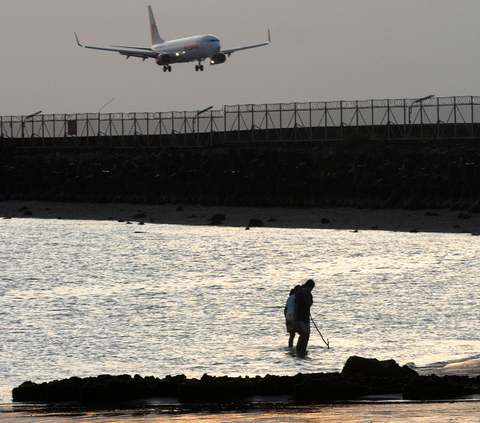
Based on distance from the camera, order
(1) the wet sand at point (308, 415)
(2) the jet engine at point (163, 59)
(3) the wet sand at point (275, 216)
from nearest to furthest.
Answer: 1. (1) the wet sand at point (308, 415)
2. (3) the wet sand at point (275, 216)
3. (2) the jet engine at point (163, 59)

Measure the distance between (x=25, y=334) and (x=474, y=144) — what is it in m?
52.2

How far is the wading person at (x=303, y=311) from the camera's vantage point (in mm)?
23562

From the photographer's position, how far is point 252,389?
1575 cm

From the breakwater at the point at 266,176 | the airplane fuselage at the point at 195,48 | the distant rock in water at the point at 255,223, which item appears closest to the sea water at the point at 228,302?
the distant rock in water at the point at 255,223

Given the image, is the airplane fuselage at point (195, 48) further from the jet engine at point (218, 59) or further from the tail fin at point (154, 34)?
the tail fin at point (154, 34)

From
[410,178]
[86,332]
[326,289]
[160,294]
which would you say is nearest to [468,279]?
[326,289]

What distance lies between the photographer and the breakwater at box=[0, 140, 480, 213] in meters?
64.8

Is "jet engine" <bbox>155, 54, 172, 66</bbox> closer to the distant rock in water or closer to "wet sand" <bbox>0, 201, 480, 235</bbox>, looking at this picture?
"wet sand" <bbox>0, 201, 480, 235</bbox>

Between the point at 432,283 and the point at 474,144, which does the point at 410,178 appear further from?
the point at 432,283

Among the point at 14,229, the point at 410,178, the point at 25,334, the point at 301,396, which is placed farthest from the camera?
the point at 14,229

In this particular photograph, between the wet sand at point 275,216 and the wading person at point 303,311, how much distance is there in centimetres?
3192

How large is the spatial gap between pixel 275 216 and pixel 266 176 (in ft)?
24.5

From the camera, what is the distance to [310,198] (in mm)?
71938

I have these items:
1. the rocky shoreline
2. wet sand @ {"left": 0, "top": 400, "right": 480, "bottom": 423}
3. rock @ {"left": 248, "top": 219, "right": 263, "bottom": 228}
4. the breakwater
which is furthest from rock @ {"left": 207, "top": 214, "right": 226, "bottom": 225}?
wet sand @ {"left": 0, "top": 400, "right": 480, "bottom": 423}
